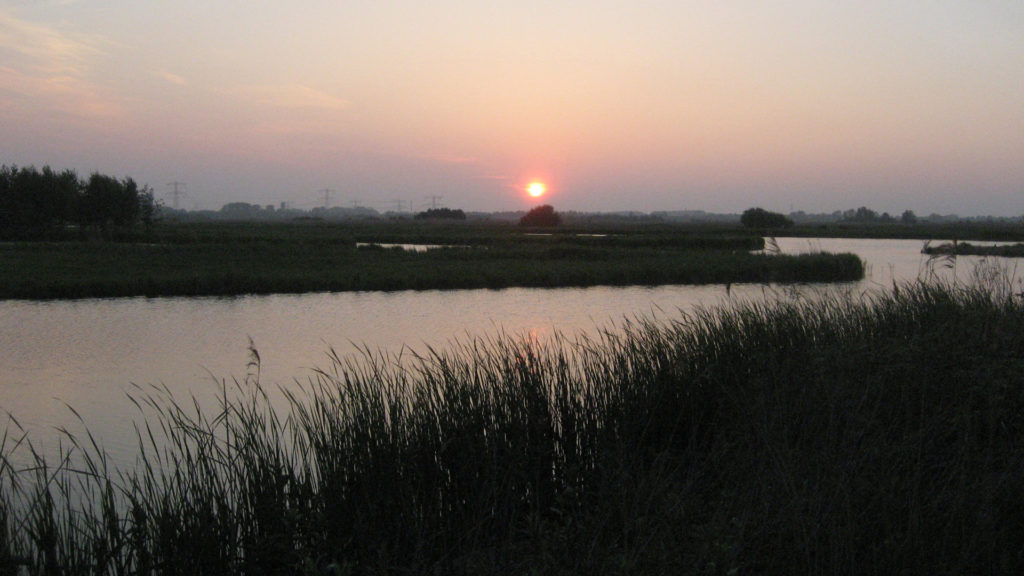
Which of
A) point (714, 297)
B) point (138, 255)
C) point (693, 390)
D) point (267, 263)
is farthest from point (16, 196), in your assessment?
point (693, 390)

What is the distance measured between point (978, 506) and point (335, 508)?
11.9 feet

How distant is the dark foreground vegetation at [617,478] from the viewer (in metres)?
4.20

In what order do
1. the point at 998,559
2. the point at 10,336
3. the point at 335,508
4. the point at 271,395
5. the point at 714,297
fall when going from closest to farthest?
1. the point at 998,559
2. the point at 335,508
3. the point at 271,395
4. the point at 10,336
5. the point at 714,297

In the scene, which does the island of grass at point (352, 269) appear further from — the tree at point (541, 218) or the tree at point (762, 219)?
the tree at point (541, 218)

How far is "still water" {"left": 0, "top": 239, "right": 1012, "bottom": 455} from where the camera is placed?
1111cm

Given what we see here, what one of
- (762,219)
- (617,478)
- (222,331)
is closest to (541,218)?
(762,219)

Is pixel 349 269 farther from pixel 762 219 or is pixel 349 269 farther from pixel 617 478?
pixel 762 219

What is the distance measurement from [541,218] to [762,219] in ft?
74.8

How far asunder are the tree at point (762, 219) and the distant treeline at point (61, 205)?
54.7m

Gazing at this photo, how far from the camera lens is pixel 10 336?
1602 cm

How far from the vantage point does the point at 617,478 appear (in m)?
5.26

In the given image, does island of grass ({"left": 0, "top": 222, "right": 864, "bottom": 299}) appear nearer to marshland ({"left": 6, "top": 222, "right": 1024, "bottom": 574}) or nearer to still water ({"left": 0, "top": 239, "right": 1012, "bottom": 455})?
still water ({"left": 0, "top": 239, "right": 1012, "bottom": 455})

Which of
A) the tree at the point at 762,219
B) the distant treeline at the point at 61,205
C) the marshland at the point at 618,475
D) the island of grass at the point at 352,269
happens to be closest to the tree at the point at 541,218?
the tree at the point at 762,219

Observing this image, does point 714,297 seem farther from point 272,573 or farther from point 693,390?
point 272,573
